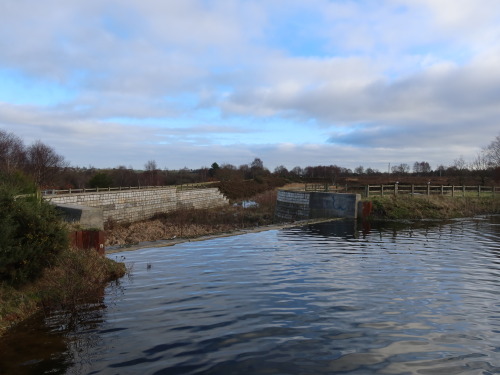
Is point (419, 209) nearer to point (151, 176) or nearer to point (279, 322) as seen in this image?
point (279, 322)

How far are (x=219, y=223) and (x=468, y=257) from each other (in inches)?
1059

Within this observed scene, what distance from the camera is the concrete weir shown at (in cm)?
2919

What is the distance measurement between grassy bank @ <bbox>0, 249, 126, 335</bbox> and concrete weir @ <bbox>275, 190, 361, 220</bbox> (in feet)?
70.3

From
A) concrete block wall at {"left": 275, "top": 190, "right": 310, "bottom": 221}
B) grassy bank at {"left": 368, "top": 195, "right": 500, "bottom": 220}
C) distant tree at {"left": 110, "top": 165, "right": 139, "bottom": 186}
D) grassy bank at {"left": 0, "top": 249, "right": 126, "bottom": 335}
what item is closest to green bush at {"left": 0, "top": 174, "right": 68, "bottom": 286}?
grassy bank at {"left": 0, "top": 249, "right": 126, "bottom": 335}

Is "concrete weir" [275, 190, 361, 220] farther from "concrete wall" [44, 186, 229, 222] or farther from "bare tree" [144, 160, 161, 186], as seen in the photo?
"bare tree" [144, 160, 161, 186]

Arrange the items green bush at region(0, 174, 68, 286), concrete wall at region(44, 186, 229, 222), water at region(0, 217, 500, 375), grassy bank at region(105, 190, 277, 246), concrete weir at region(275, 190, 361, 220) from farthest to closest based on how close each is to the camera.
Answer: concrete wall at region(44, 186, 229, 222) < grassy bank at region(105, 190, 277, 246) < concrete weir at region(275, 190, 361, 220) < green bush at region(0, 174, 68, 286) < water at region(0, 217, 500, 375)

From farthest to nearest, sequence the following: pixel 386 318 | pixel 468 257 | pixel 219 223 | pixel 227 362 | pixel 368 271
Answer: pixel 219 223
pixel 468 257
pixel 368 271
pixel 386 318
pixel 227 362

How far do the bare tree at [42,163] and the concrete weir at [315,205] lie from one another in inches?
1445

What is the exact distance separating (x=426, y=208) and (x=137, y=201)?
29386 millimetres

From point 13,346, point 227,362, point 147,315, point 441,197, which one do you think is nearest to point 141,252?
point 147,315

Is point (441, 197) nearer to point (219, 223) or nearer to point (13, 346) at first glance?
point (219, 223)

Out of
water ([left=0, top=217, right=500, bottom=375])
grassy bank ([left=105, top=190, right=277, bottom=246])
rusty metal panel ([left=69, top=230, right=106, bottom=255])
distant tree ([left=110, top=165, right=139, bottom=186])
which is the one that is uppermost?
distant tree ([left=110, top=165, right=139, bottom=186])

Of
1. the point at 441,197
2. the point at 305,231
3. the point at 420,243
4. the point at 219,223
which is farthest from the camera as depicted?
the point at 219,223

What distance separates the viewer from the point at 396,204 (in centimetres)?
3038
